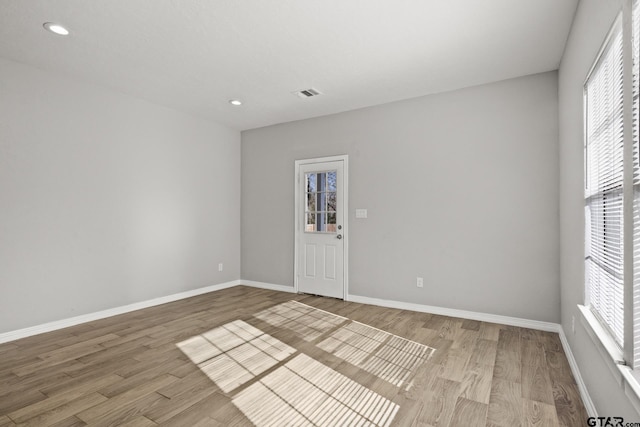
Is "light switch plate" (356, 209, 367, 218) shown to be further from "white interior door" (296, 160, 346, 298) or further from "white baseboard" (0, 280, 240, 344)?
"white baseboard" (0, 280, 240, 344)

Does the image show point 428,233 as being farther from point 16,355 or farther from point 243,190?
point 16,355

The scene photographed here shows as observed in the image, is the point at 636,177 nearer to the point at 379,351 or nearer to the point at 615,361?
the point at 615,361

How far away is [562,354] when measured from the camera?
2.89 m

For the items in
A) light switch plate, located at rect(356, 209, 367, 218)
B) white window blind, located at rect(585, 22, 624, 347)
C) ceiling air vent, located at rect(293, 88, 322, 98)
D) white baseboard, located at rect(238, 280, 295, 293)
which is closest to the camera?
white window blind, located at rect(585, 22, 624, 347)

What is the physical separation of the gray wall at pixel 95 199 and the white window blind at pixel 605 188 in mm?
4804

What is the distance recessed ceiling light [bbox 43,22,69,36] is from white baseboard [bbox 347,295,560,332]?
4330 mm

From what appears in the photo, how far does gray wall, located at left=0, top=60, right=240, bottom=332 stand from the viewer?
3336 mm

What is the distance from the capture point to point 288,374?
2572mm

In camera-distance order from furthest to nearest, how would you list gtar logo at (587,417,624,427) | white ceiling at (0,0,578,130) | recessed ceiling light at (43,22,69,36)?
recessed ceiling light at (43,22,69,36)
white ceiling at (0,0,578,130)
gtar logo at (587,417,624,427)

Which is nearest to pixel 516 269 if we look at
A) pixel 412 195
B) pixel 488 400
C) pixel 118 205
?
pixel 412 195

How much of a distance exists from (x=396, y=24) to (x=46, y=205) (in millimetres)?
4002

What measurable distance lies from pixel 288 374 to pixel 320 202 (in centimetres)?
299

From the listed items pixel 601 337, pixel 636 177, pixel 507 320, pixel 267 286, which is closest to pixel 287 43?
pixel 636 177

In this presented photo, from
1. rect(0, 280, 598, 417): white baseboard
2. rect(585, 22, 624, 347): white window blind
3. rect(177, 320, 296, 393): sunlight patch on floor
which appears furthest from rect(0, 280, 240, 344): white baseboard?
rect(585, 22, 624, 347): white window blind
